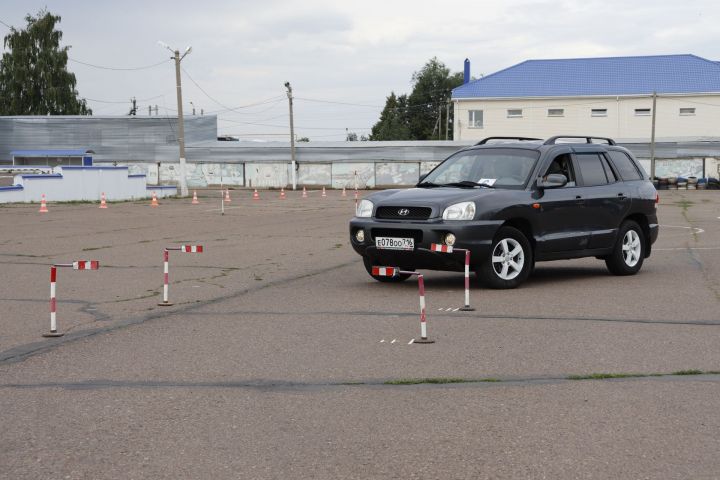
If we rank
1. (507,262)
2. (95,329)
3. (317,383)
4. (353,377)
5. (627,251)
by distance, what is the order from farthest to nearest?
(627,251) < (507,262) < (95,329) < (353,377) < (317,383)

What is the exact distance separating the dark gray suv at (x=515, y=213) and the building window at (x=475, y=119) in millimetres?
63546

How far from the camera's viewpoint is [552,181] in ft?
41.5

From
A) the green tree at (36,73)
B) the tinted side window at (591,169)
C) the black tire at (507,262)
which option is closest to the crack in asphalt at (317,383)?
the black tire at (507,262)

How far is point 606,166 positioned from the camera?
13.9 m

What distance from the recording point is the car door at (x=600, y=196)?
525 inches

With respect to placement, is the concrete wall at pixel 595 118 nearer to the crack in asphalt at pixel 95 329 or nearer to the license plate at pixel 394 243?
the license plate at pixel 394 243

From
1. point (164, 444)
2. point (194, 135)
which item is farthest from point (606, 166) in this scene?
point (194, 135)

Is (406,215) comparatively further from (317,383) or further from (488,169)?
(317,383)

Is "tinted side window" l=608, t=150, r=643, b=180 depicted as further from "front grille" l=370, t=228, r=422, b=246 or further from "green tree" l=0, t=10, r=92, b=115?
"green tree" l=0, t=10, r=92, b=115

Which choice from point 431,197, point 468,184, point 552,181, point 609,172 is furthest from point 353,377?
point 609,172

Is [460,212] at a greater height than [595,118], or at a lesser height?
lesser

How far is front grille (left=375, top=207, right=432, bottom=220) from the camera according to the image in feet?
39.0

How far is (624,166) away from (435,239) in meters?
3.98

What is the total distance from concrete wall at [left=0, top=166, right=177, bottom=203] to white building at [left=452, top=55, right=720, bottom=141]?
32611mm
